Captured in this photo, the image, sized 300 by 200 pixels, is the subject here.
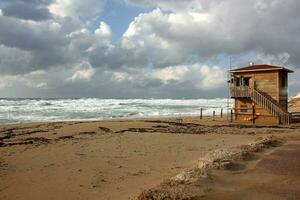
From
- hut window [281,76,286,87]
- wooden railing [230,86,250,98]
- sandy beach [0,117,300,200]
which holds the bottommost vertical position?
sandy beach [0,117,300,200]

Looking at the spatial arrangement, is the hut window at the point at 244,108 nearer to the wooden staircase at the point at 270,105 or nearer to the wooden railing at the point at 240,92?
the wooden railing at the point at 240,92

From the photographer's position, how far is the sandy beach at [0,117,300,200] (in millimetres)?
10047

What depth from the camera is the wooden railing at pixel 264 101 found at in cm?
3064

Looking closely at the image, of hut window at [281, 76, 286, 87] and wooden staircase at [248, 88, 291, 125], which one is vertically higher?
hut window at [281, 76, 286, 87]

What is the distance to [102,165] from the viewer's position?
13.1m

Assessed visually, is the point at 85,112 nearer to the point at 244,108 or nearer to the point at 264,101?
the point at 244,108

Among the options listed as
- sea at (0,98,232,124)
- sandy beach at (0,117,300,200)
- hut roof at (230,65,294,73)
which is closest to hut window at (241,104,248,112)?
hut roof at (230,65,294,73)

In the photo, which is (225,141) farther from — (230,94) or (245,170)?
(230,94)

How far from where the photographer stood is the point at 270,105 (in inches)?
1221

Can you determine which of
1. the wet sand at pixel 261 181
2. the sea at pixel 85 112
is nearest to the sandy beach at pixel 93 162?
the wet sand at pixel 261 181

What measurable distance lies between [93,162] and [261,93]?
21.6m

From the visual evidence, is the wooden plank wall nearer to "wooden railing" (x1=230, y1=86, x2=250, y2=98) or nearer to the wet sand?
"wooden railing" (x1=230, y1=86, x2=250, y2=98)

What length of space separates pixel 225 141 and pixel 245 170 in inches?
346

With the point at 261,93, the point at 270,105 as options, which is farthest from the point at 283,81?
the point at 270,105
